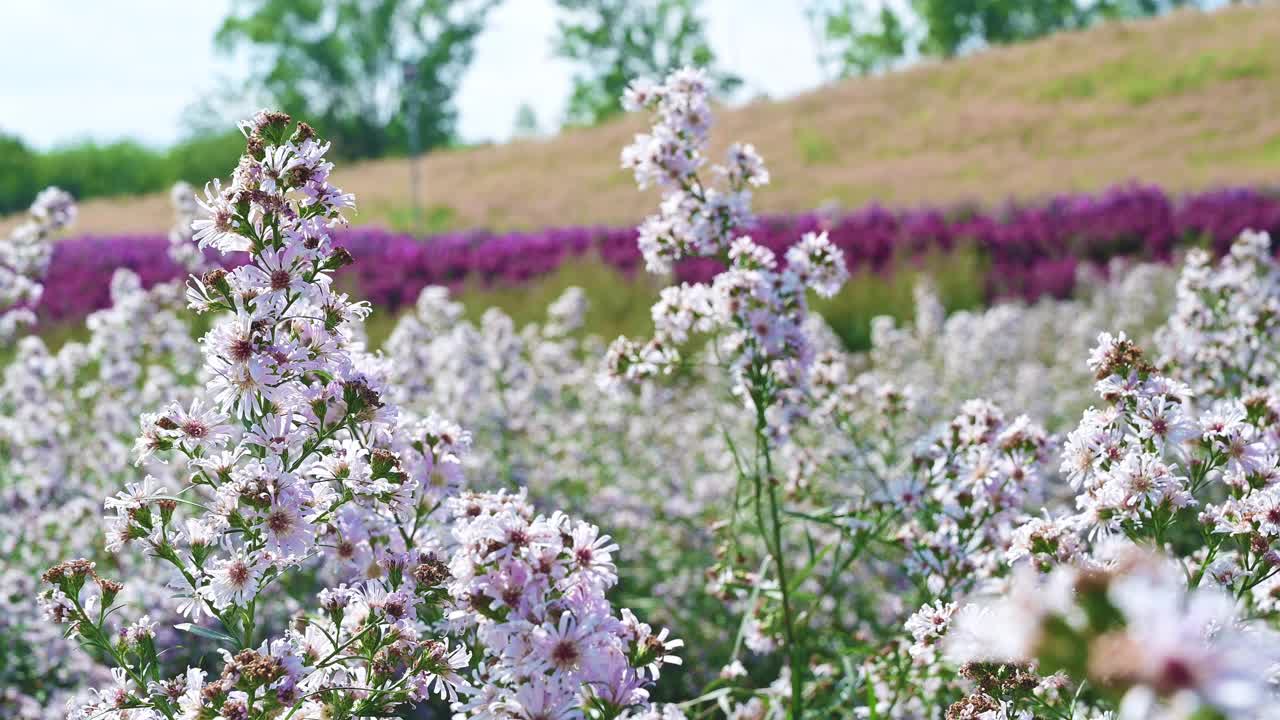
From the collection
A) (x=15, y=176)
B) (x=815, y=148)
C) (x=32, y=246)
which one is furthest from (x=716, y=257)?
(x=15, y=176)

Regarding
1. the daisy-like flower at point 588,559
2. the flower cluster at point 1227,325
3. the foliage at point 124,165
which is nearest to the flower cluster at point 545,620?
the daisy-like flower at point 588,559

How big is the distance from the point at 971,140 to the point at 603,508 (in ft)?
71.3

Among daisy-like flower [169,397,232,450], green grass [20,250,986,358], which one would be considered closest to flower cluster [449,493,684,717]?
daisy-like flower [169,397,232,450]

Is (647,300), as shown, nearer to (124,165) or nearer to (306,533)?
(306,533)

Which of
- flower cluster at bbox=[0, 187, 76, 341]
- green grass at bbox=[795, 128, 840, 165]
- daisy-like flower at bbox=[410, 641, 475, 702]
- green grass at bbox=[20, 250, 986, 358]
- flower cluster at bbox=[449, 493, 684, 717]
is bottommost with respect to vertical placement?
green grass at bbox=[20, 250, 986, 358]

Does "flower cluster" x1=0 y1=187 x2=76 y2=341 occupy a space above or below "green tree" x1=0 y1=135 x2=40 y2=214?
below

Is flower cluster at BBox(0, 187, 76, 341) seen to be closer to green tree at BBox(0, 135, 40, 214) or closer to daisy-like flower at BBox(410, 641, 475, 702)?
daisy-like flower at BBox(410, 641, 475, 702)

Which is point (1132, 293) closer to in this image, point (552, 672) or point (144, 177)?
point (552, 672)

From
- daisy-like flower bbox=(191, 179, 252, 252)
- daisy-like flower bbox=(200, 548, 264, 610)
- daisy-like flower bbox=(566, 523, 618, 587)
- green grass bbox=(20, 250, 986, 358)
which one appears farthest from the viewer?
green grass bbox=(20, 250, 986, 358)

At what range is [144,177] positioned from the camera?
38500 mm

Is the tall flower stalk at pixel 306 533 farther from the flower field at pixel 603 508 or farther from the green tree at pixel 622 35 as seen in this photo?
the green tree at pixel 622 35

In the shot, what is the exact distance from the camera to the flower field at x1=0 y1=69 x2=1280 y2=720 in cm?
149

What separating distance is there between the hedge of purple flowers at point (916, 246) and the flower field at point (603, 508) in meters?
6.44

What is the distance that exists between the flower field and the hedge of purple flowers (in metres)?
6.44
